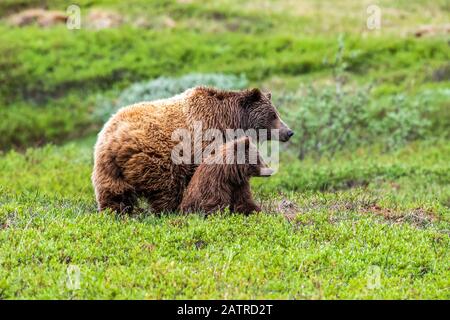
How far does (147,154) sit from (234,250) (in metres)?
2.59

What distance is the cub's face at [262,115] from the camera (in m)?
12.5

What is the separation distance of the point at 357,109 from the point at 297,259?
Answer: 50.6 feet

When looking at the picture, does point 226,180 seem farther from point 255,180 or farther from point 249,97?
point 255,180

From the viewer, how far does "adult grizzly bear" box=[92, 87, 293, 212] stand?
11031mm

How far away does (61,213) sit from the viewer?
433 inches

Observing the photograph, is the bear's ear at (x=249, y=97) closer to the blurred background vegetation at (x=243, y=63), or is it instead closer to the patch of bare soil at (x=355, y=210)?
the patch of bare soil at (x=355, y=210)

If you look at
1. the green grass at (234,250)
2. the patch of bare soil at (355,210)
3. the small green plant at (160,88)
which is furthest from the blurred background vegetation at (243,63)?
the green grass at (234,250)

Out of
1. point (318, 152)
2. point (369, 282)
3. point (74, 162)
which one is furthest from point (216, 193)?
point (318, 152)

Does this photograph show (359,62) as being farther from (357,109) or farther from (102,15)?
(102,15)

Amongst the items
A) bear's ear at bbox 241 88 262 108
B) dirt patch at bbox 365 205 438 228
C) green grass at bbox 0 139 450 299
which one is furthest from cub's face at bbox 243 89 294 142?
dirt patch at bbox 365 205 438 228

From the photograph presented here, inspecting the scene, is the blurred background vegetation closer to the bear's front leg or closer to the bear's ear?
the bear's ear

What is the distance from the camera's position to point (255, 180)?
18719mm

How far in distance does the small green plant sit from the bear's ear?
1525cm

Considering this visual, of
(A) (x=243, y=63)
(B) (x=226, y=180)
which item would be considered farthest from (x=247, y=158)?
(A) (x=243, y=63)
